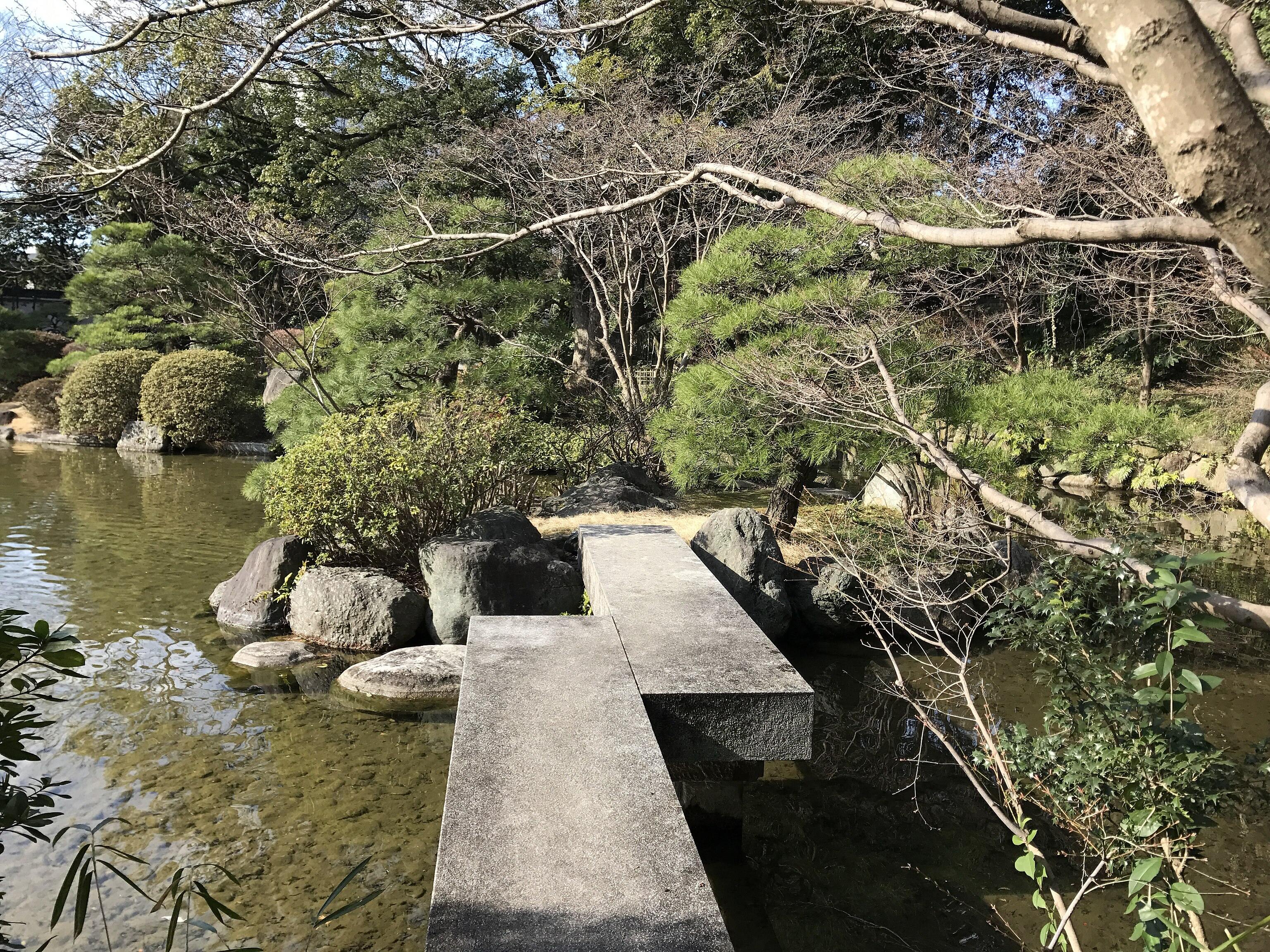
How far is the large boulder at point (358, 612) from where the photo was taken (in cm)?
577

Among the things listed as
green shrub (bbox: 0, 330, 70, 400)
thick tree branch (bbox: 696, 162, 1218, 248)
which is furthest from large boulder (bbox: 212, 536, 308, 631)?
green shrub (bbox: 0, 330, 70, 400)

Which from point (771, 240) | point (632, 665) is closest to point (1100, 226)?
point (632, 665)

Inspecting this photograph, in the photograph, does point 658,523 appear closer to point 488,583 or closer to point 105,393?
point 488,583

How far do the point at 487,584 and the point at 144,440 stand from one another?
11689 millimetres

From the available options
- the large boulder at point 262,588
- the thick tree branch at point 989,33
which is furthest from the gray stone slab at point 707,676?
the large boulder at point 262,588

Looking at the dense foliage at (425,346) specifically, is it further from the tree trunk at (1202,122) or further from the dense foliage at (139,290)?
the tree trunk at (1202,122)

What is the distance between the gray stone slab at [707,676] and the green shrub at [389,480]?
2.06 m

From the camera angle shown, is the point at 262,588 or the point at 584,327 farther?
the point at 584,327

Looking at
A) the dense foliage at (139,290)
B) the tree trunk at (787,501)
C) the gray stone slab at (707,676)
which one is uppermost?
the dense foliage at (139,290)

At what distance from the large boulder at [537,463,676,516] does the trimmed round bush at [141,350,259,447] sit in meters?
8.48

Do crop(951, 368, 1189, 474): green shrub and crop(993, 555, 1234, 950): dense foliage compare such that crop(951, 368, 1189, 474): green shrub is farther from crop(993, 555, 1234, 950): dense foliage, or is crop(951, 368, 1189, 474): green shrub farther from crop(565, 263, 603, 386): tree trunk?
crop(565, 263, 603, 386): tree trunk

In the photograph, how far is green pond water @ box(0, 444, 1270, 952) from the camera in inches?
122

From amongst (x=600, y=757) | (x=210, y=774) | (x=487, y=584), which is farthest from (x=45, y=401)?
(x=600, y=757)

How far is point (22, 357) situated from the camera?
1852 cm
